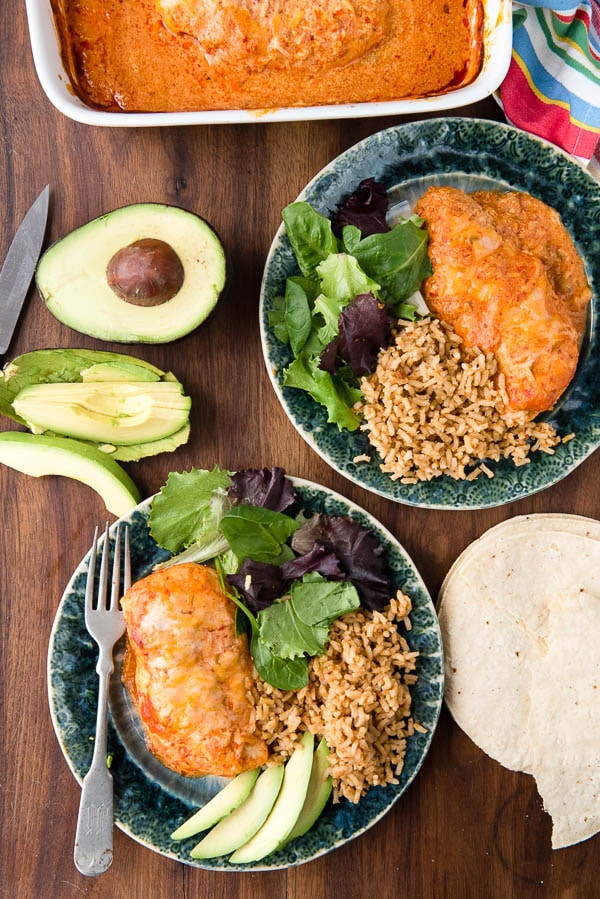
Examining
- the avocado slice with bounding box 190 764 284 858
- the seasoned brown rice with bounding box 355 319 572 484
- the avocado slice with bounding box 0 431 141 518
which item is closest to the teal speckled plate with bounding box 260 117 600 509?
the seasoned brown rice with bounding box 355 319 572 484

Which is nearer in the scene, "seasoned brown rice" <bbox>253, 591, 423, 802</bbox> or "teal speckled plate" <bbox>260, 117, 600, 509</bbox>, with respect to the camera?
"seasoned brown rice" <bbox>253, 591, 423, 802</bbox>

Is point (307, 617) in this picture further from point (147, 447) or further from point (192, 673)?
point (147, 447)

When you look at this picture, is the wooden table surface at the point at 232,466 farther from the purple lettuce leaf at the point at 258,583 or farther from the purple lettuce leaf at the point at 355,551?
the purple lettuce leaf at the point at 258,583

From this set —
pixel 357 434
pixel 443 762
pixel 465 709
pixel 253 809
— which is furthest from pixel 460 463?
pixel 253 809

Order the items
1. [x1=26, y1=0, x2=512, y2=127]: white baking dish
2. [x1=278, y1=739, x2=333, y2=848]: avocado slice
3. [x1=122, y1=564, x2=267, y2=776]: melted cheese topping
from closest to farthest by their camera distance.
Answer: [x1=26, y1=0, x2=512, y2=127]: white baking dish < [x1=122, y1=564, x2=267, y2=776]: melted cheese topping < [x1=278, y1=739, x2=333, y2=848]: avocado slice

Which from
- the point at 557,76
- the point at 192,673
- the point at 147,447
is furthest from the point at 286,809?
the point at 557,76

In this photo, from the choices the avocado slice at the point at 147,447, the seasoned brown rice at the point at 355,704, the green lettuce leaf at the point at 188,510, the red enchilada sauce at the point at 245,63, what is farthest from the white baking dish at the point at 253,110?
the seasoned brown rice at the point at 355,704

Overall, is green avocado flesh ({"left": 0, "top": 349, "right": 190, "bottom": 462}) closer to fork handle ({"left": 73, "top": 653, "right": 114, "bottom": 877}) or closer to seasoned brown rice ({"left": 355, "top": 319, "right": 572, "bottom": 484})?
seasoned brown rice ({"left": 355, "top": 319, "right": 572, "bottom": 484})
